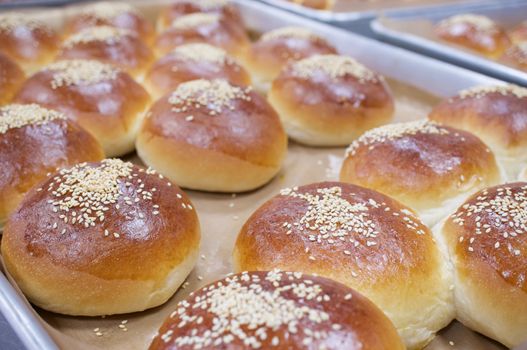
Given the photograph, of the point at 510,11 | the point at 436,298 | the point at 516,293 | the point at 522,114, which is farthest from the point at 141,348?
the point at 510,11

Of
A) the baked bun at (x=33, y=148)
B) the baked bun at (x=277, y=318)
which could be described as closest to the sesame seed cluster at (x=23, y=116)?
the baked bun at (x=33, y=148)

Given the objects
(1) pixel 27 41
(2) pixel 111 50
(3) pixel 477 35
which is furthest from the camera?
(3) pixel 477 35

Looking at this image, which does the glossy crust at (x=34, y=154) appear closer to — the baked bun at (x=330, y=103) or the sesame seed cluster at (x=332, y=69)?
the baked bun at (x=330, y=103)

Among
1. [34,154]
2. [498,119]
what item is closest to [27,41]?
[34,154]

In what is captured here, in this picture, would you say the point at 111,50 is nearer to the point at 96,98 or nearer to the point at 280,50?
the point at 96,98

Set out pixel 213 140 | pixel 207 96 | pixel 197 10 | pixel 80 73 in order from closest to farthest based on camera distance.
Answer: pixel 213 140 < pixel 207 96 < pixel 80 73 < pixel 197 10

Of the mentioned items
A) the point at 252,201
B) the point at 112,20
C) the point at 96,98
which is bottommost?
the point at 252,201
